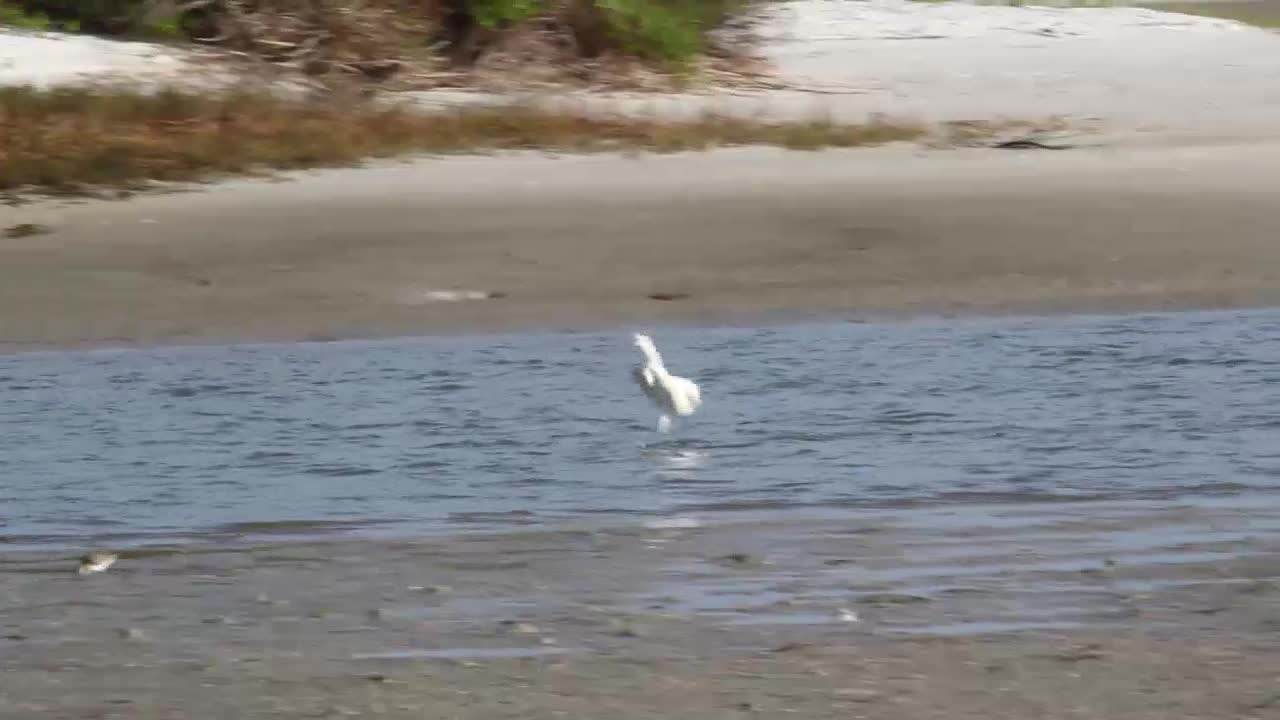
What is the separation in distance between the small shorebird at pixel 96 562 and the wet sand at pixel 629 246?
3971mm

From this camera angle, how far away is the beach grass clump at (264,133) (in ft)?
41.5

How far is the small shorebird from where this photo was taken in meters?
6.36

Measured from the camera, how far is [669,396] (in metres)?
8.28

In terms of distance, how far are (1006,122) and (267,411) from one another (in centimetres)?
697

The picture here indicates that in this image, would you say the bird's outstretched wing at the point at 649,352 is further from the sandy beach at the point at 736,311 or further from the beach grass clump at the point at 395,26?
the beach grass clump at the point at 395,26

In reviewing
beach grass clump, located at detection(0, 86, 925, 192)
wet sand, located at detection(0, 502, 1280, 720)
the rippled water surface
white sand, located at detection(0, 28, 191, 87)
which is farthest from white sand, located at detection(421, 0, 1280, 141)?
wet sand, located at detection(0, 502, 1280, 720)

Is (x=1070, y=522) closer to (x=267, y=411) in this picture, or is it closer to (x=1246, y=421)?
(x=1246, y=421)

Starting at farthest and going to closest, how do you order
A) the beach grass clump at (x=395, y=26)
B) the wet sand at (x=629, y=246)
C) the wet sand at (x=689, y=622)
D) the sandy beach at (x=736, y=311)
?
the beach grass clump at (x=395, y=26) < the wet sand at (x=629, y=246) < the sandy beach at (x=736, y=311) < the wet sand at (x=689, y=622)

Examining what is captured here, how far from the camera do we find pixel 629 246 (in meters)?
11.6

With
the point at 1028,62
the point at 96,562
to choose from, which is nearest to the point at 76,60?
the point at 1028,62

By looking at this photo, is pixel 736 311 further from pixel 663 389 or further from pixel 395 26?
pixel 395 26

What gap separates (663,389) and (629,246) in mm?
3383

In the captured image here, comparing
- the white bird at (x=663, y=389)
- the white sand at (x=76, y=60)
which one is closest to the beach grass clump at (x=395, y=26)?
the white sand at (x=76, y=60)

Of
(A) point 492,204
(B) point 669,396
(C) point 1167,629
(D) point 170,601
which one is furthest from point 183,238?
A: (C) point 1167,629
